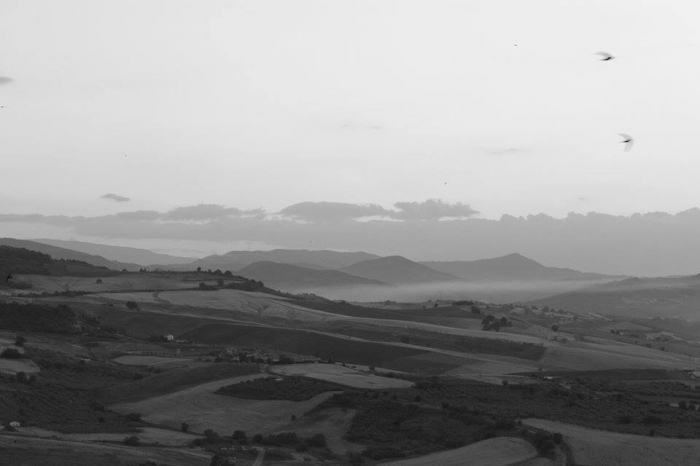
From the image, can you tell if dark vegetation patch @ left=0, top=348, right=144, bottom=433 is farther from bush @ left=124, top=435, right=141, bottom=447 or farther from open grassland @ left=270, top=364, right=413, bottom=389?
open grassland @ left=270, top=364, right=413, bottom=389

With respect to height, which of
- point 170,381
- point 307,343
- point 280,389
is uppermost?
point 307,343

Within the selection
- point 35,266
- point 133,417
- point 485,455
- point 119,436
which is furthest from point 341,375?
point 35,266


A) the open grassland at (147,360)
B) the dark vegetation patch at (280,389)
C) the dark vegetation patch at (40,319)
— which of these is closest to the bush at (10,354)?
the open grassland at (147,360)

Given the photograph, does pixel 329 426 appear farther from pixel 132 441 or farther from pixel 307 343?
pixel 307 343

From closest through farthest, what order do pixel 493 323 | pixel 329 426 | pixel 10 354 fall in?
pixel 329 426 → pixel 10 354 → pixel 493 323

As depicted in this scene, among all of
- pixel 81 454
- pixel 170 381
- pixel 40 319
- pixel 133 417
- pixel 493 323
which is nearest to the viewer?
pixel 81 454

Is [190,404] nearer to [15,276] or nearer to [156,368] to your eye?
[156,368]

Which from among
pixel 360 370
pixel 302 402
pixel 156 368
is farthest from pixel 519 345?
pixel 302 402

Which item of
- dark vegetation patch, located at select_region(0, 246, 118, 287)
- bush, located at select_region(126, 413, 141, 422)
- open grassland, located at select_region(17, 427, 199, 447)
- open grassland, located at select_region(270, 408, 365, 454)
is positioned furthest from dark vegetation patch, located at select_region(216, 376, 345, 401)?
dark vegetation patch, located at select_region(0, 246, 118, 287)
